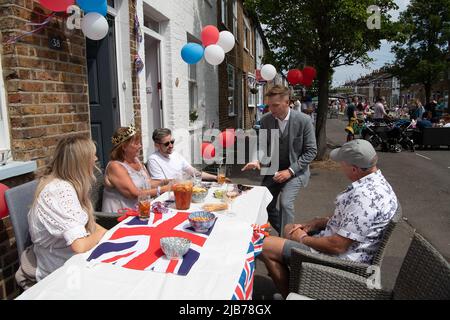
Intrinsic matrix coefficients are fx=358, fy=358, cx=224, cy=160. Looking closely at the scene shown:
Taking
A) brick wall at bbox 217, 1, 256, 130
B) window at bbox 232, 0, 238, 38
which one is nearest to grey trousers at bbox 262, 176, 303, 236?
brick wall at bbox 217, 1, 256, 130

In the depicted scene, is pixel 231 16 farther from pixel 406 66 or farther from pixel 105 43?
pixel 406 66

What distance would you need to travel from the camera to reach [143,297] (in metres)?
1.50

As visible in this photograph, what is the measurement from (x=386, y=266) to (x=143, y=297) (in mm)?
3019

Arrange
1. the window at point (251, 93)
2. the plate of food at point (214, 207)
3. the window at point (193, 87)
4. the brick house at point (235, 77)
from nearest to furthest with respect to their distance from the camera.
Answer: the plate of food at point (214, 207) → the window at point (193, 87) → the brick house at point (235, 77) → the window at point (251, 93)

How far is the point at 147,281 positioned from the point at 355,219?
1.31 metres

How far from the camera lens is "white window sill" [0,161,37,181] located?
266cm

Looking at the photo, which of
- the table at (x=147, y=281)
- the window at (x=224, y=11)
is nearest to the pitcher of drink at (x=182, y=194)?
the table at (x=147, y=281)

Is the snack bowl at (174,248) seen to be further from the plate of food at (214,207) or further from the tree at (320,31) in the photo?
the tree at (320,31)

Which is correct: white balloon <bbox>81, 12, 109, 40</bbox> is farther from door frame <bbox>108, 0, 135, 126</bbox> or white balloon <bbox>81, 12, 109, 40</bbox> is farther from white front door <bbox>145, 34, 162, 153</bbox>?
white front door <bbox>145, 34, 162, 153</bbox>

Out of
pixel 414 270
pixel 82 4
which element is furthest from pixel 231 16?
pixel 414 270

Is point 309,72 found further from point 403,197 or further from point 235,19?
point 235,19

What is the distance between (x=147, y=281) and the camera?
5.33ft

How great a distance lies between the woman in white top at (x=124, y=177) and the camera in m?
3.09

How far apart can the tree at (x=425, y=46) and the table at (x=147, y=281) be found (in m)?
26.0
